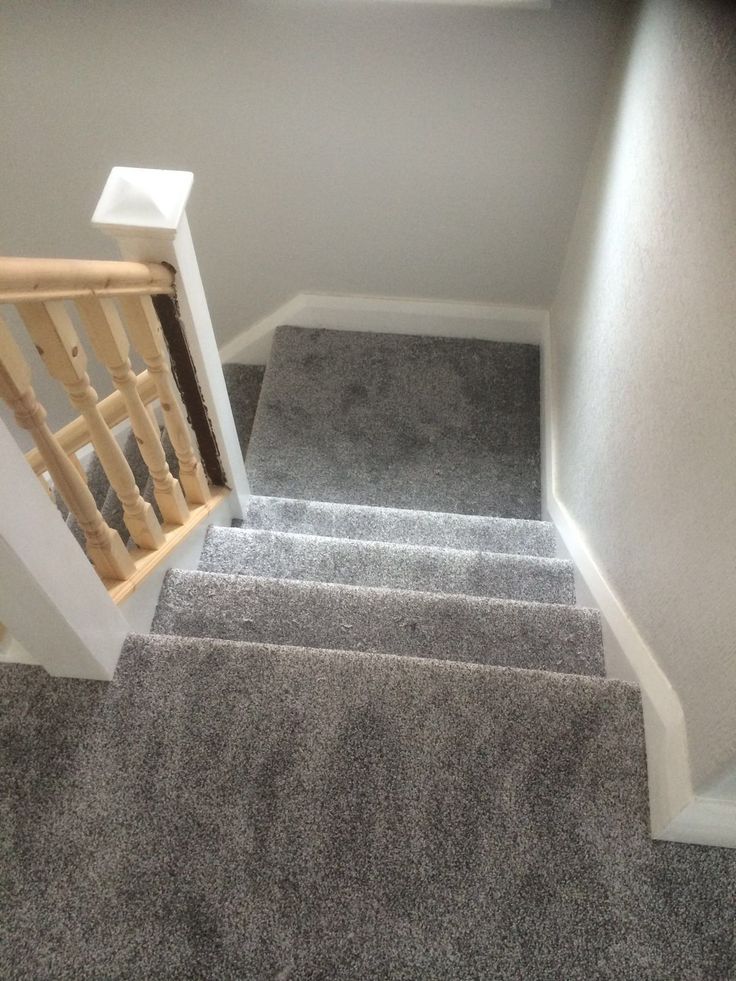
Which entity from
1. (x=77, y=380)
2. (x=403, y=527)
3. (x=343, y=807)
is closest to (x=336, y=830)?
(x=343, y=807)

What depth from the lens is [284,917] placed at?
0.99 m

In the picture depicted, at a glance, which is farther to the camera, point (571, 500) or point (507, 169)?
point (507, 169)

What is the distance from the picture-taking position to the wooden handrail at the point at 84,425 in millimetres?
1416

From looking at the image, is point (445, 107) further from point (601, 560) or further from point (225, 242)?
point (601, 560)

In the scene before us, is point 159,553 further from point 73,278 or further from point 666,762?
point 666,762

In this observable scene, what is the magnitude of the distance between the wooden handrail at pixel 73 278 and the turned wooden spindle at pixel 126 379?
0.03m

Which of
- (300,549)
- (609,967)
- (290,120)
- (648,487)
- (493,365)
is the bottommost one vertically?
(493,365)

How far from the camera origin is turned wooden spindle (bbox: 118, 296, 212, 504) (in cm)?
124

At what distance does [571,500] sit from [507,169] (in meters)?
1.13

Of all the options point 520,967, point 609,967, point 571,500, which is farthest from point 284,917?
point 571,500

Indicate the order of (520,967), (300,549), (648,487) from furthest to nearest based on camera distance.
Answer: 1. (300,549)
2. (648,487)
3. (520,967)

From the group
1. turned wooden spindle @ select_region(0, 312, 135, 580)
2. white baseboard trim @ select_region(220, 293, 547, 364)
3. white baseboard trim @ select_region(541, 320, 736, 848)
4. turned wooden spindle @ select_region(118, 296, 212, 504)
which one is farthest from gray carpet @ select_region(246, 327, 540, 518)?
turned wooden spindle @ select_region(0, 312, 135, 580)

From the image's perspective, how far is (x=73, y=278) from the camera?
955mm

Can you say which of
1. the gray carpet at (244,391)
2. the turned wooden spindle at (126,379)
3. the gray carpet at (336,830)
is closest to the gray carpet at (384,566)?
the turned wooden spindle at (126,379)
